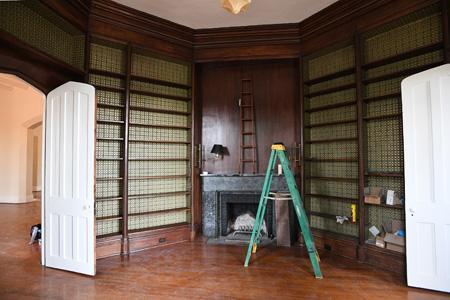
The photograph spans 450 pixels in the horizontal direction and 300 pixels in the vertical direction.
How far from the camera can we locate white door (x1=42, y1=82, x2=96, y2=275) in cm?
344

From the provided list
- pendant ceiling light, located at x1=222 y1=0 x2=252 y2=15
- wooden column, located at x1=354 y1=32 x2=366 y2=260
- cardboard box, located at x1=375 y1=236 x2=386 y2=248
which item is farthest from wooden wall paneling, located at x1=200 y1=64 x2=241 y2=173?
pendant ceiling light, located at x1=222 y1=0 x2=252 y2=15

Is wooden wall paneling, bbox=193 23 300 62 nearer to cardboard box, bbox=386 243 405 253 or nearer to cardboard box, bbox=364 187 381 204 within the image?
cardboard box, bbox=364 187 381 204

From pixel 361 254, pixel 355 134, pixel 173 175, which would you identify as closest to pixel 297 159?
pixel 355 134

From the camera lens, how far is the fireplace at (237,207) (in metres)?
5.08

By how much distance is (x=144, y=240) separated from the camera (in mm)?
4453

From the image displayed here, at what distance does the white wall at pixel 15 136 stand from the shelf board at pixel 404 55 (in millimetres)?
9360

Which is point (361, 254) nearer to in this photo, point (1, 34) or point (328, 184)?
point (328, 184)

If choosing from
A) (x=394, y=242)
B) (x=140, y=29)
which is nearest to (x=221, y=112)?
(x=140, y=29)

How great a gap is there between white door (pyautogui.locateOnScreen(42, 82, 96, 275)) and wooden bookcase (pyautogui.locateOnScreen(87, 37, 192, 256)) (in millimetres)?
520

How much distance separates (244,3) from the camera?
2.59 metres

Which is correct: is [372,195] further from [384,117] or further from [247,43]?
[247,43]

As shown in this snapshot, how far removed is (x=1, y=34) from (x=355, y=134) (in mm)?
4288

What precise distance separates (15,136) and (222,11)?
27.6 feet

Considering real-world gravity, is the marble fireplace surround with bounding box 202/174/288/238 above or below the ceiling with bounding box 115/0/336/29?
below
